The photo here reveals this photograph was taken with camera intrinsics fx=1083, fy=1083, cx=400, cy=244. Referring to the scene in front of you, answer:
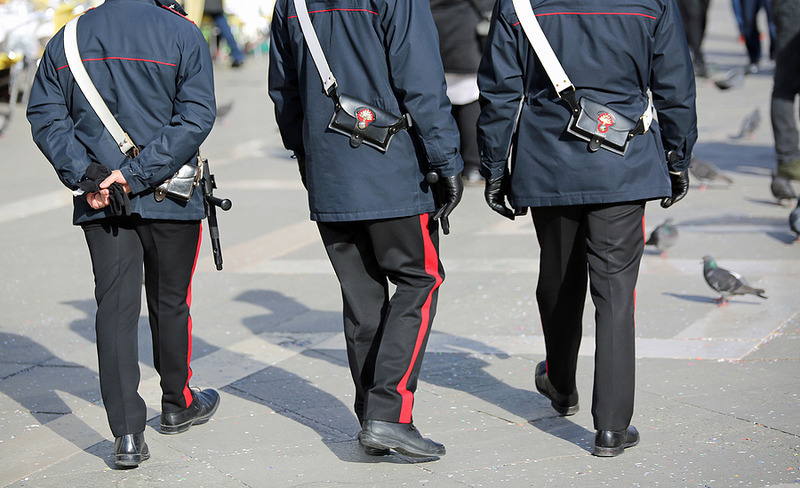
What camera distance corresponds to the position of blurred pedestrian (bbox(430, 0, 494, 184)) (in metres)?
8.85

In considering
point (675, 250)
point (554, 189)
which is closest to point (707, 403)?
point (554, 189)

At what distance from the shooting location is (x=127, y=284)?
388 centimetres

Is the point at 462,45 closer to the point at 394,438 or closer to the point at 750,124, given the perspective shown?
the point at 750,124

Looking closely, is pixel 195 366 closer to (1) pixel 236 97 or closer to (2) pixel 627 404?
(2) pixel 627 404

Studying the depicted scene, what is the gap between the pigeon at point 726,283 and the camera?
5.47m

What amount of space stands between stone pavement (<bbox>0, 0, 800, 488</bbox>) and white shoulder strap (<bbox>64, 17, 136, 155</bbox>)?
3.86 ft

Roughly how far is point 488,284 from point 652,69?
2594 mm

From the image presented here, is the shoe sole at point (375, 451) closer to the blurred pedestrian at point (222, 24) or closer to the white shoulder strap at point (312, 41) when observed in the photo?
the white shoulder strap at point (312, 41)

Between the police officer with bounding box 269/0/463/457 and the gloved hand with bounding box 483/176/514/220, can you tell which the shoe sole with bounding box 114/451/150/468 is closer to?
the police officer with bounding box 269/0/463/457

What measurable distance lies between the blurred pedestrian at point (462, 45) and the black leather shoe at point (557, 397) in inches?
186

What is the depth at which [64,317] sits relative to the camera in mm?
5992

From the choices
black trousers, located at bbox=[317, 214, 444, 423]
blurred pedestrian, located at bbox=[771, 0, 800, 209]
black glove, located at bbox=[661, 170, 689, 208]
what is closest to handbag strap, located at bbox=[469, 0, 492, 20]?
blurred pedestrian, located at bbox=[771, 0, 800, 209]

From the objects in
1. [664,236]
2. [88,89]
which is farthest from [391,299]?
[664,236]

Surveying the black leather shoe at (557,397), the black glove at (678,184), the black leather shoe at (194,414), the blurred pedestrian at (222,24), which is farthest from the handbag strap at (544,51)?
the blurred pedestrian at (222,24)
